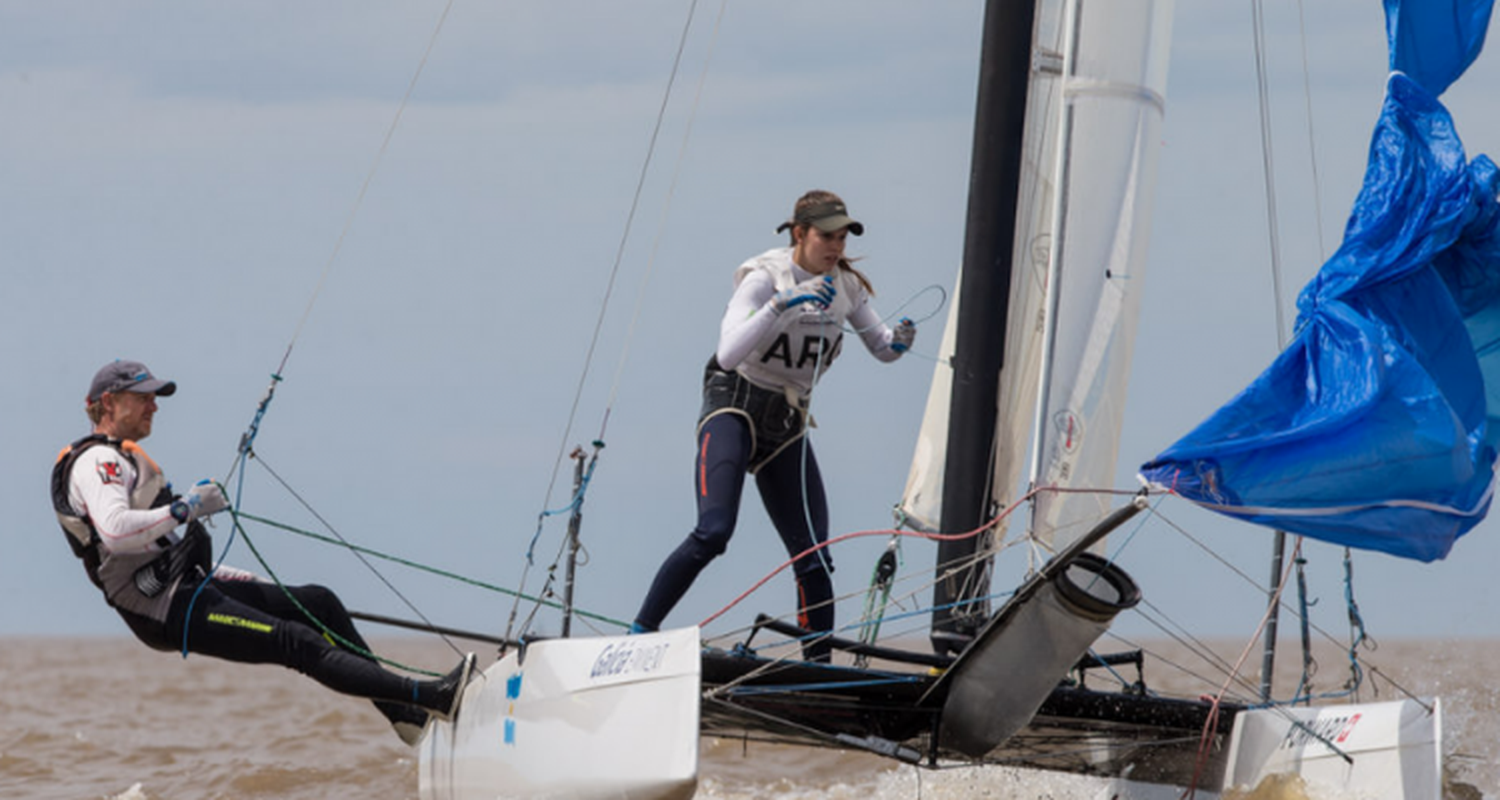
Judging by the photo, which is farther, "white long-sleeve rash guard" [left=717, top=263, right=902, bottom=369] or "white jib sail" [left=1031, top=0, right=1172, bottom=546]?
"white jib sail" [left=1031, top=0, right=1172, bottom=546]

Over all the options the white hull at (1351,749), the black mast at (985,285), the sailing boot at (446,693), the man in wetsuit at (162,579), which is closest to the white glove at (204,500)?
the man in wetsuit at (162,579)

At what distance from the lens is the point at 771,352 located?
548 cm

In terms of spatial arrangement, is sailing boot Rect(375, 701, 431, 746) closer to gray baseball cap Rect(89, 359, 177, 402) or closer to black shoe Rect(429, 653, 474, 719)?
black shoe Rect(429, 653, 474, 719)

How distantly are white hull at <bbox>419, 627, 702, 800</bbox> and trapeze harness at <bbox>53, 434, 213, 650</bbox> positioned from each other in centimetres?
78

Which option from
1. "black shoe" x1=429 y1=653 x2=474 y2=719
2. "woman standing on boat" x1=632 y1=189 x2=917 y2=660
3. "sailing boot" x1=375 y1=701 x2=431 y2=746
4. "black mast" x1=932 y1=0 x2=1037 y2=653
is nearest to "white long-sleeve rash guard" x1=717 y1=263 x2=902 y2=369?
"woman standing on boat" x1=632 y1=189 x2=917 y2=660

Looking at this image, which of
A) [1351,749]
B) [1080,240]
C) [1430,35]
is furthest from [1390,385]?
[1080,240]

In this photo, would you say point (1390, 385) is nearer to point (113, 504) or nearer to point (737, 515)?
point (737, 515)

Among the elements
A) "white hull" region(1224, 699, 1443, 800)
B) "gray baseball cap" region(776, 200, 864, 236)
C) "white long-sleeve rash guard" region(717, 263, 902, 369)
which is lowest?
"white hull" region(1224, 699, 1443, 800)

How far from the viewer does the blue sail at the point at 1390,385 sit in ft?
15.6

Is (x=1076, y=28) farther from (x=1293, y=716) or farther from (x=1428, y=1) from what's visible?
(x=1293, y=716)

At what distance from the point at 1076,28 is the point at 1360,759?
223cm

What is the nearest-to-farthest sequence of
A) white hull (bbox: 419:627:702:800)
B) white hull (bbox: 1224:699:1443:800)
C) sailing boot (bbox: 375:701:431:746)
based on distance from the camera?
1. white hull (bbox: 419:627:702:800)
2. white hull (bbox: 1224:699:1443:800)
3. sailing boot (bbox: 375:701:431:746)

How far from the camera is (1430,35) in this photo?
5.45m

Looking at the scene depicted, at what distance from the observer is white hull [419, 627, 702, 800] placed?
4.56 m
